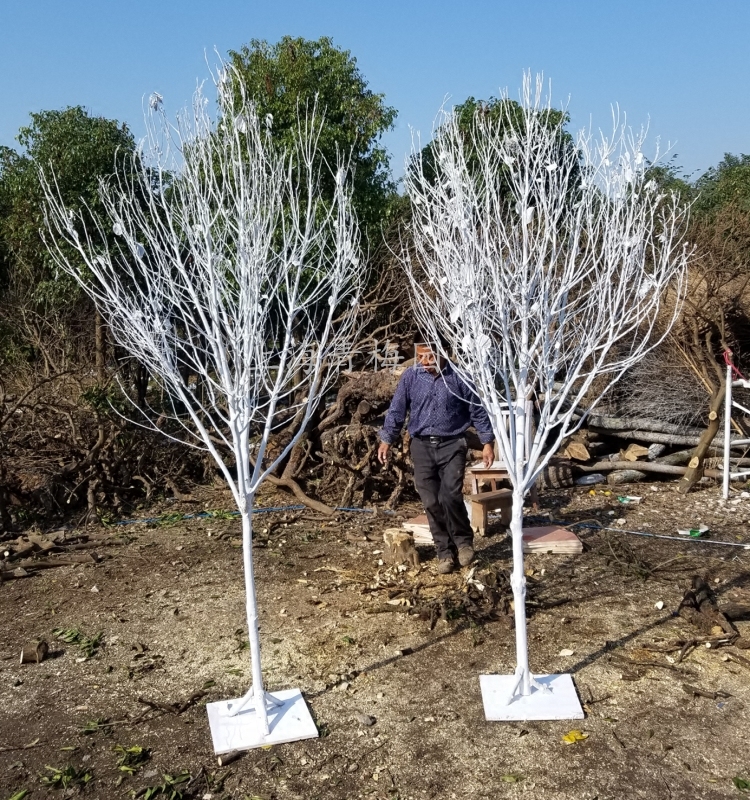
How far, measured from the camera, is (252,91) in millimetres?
11664

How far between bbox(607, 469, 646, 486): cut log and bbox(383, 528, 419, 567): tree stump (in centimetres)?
369

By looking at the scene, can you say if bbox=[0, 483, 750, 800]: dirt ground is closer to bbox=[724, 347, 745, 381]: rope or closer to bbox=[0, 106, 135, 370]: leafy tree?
bbox=[724, 347, 745, 381]: rope

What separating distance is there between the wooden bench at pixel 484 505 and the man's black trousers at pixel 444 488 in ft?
2.57

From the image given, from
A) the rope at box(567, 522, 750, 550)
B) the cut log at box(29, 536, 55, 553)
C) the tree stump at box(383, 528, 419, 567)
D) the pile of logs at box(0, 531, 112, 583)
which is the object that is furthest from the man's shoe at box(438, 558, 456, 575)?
the cut log at box(29, 536, 55, 553)

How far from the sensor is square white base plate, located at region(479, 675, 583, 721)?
144 inches

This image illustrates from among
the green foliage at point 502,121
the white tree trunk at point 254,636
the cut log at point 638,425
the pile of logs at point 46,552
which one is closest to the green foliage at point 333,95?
the green foliage at point 502,121

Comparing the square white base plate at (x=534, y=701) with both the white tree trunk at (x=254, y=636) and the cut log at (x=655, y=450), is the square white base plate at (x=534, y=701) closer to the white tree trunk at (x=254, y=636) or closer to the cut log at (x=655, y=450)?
the white tree trunk at (x=254, y=636)

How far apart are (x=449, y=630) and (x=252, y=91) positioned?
9469 millimetres

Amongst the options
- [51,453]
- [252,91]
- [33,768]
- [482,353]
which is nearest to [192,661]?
[33,768]

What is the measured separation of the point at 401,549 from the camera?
5910mm

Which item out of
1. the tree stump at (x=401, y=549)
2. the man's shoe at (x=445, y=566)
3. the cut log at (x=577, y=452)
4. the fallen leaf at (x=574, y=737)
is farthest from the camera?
the cut log at (x=577, y=452)

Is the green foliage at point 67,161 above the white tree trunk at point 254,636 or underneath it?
above

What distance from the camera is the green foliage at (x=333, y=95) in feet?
37.5

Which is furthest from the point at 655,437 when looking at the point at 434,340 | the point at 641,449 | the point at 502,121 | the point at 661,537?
the point at 434,340
